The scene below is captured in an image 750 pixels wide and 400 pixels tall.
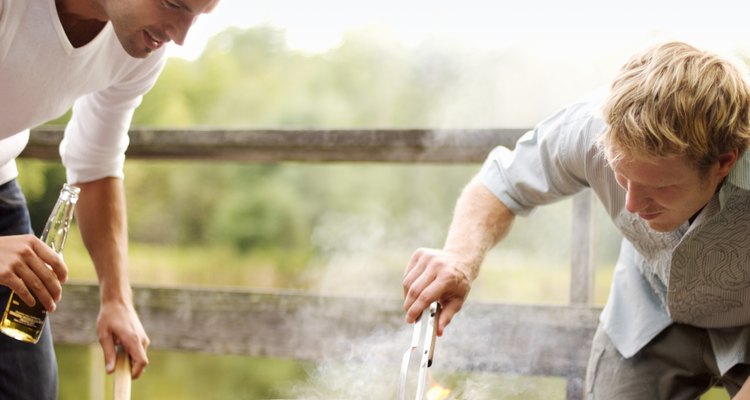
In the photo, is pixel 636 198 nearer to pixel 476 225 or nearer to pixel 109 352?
pixel 476 225

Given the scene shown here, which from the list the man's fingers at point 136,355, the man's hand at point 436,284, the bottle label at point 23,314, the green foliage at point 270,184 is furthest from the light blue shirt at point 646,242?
the green foliage at point 270,184

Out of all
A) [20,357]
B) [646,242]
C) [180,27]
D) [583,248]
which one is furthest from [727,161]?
[20,357]

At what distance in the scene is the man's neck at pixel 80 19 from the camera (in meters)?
1.48

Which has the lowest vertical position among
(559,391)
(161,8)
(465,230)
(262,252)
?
(559,391)

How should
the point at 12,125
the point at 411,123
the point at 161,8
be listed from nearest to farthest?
1. the point at 161,8
2. the point at 12,125
3. the point at 411,123

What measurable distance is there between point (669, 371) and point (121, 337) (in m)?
1.15

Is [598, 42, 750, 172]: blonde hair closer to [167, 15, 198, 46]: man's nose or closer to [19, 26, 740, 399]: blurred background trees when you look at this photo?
[167, 15, 198, 46]: man's nose

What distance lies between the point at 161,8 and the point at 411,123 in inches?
321

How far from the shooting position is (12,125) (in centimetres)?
156

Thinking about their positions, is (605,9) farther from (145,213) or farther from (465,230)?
(145,213)

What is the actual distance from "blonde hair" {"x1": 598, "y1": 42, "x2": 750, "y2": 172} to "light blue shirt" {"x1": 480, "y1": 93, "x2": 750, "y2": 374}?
0.26ft

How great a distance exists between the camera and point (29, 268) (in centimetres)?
138

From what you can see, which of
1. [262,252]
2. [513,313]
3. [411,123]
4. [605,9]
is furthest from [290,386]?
[262,252]

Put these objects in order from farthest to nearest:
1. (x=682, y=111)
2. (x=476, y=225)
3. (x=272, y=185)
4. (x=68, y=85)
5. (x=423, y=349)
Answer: (x=272, y=185) → (x=476, y=225) → (x=68, y=85) → (x=423, y=349) → (x=682, y=111)
